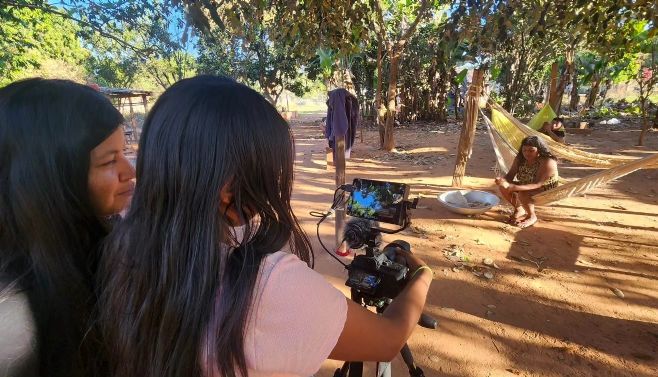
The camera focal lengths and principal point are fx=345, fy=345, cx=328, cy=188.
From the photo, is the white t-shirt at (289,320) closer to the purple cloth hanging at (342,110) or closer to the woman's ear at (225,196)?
the woman's ear at (225,196)

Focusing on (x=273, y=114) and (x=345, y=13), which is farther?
(x=345, y=13)

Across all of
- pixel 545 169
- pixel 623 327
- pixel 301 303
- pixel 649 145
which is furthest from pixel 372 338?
pixel 649 145

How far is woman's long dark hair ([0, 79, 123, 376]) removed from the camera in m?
0.57

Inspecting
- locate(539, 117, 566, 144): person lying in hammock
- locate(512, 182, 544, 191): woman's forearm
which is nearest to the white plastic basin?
locate(512, 182, 544, 191): woman's forearm

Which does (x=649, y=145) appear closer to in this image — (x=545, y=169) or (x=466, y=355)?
(x=545, y=169)

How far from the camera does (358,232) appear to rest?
41.7 inches

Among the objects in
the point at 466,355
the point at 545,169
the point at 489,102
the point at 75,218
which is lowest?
the point at 466,355

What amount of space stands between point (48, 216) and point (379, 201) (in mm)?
833

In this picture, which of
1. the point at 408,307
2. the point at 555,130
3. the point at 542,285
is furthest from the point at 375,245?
the point at 555,130

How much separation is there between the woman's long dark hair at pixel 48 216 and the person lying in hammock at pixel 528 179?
3.55 m

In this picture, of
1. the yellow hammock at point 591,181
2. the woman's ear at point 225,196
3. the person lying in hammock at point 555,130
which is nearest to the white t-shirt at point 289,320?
the woman's ear at point 225,196

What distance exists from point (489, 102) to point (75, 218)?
16.7 ft

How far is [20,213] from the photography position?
59 cm

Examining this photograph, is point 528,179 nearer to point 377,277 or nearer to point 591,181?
→ point 591,181
